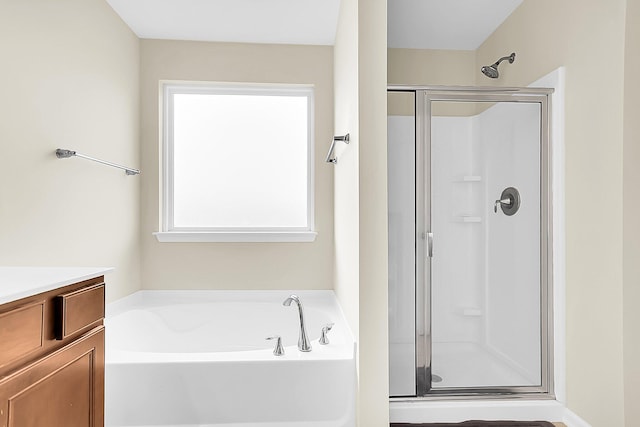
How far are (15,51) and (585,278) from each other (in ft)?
8.63

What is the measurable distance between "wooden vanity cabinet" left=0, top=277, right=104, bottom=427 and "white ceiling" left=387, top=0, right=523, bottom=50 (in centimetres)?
235

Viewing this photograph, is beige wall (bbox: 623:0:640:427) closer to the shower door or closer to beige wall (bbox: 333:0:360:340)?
the shower door

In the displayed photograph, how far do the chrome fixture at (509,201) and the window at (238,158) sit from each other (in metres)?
1.39

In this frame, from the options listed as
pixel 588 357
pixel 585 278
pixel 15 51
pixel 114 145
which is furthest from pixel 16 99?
pixel 588 357

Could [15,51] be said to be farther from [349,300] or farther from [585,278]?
[585,278]

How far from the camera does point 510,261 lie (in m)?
2.16

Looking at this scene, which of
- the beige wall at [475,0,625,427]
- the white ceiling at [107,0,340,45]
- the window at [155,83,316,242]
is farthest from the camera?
the window at [155,83,316,242]

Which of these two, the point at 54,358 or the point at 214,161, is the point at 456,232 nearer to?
the point at 54,358

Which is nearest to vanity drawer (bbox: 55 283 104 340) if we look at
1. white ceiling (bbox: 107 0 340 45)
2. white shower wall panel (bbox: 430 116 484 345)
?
white shower wall panel (bbox: 430 116 484 345)

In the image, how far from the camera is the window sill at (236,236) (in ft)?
10.00

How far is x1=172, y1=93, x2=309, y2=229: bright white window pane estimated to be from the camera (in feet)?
10.4

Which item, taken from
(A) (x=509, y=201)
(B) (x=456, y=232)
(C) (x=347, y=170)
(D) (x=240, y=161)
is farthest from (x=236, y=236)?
(A) (x=509, y=201)

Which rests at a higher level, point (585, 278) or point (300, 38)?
point (300, 38)

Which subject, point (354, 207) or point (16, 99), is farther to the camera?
point (354, 207)
